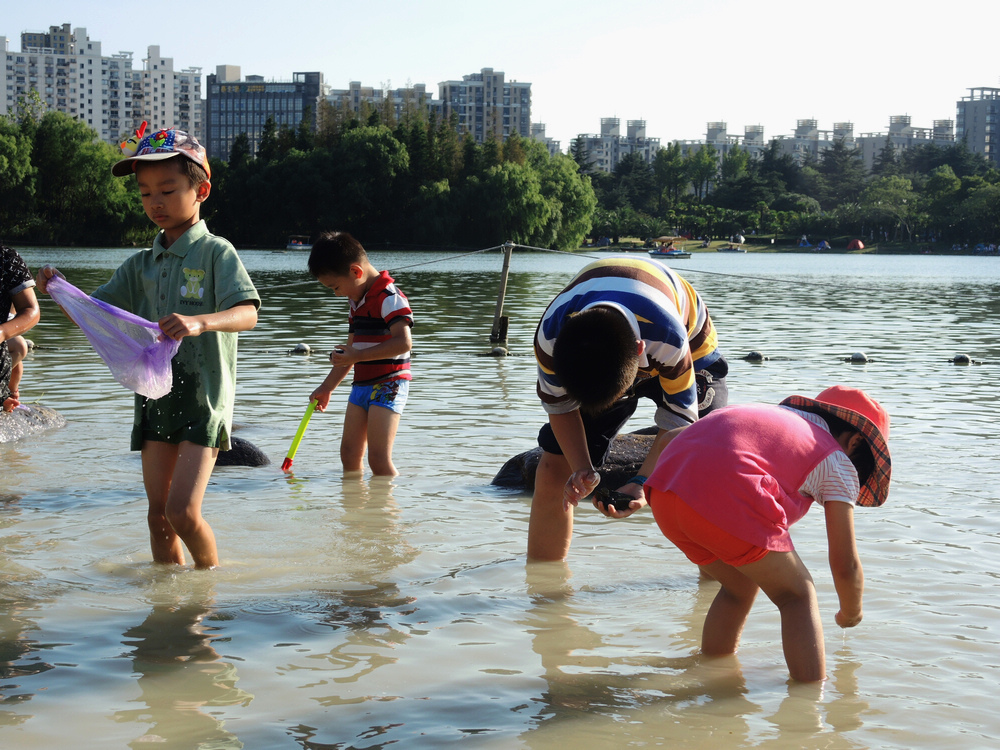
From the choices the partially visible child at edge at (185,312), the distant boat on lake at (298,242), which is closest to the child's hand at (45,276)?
the partially visible child at edge at (185,312)

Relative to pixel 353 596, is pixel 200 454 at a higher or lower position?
higher

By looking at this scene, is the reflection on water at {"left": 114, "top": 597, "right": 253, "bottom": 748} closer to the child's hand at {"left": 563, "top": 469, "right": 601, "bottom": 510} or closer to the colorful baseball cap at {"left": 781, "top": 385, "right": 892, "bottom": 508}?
the child's hand at {"left": 563, "top": 469, "right": 601, "bottom": 510}

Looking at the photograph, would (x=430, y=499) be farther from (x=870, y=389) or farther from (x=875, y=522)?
(x=870, y=389)

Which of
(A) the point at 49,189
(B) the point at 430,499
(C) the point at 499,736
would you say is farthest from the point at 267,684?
(A) the point at 49,189

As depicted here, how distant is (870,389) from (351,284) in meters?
6.87

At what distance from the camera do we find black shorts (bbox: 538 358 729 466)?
3.80 m

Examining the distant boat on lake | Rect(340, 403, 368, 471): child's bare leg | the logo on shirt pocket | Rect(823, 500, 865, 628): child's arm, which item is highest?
the distant boat on lake

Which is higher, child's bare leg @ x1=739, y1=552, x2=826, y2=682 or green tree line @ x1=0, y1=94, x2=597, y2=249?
green tree line @ x1=0, y1=94, x2=597, y2=249

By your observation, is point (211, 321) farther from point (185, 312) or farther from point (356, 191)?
point (356, 191)

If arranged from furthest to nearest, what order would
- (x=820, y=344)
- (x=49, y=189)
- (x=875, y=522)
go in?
(x=49, y=189) → (x=820, y=344) → (x=875, y=522)

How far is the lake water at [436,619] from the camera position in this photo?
309 cm

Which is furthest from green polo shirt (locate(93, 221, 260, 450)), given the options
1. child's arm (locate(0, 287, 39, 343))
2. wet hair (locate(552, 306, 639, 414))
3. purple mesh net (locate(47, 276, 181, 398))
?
wet hair (locate(552, 306, 639, 414))

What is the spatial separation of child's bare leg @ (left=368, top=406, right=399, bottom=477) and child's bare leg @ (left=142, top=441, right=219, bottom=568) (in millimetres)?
1923

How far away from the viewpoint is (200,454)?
154 inches
